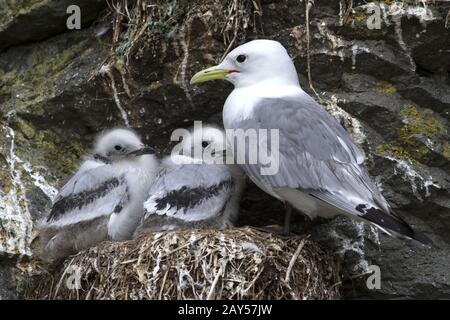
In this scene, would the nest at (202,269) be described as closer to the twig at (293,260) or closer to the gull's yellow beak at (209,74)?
the twig at (293,260)

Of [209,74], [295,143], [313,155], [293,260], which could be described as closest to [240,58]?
[209,74]

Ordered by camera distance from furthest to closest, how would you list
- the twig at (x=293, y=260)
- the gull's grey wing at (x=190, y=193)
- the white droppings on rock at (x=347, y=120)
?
the white droppings on rock at (x=347, y=120), the gull's grey wing at (x=190, y=193), the twig at (x=293, y=260)

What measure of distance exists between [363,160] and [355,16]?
35.6 inches

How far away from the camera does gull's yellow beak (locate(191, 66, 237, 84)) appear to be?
5348 millimetres

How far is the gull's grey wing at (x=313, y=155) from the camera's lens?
189 inches

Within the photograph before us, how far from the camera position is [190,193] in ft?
17.0

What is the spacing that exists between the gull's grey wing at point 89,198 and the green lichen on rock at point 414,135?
4.80ft

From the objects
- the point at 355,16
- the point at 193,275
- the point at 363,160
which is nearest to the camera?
the point at 193,275

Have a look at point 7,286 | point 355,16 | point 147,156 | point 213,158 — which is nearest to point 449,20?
point 355,16

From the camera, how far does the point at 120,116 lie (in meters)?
5.77

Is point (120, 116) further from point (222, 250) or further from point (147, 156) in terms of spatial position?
point (222, 250)

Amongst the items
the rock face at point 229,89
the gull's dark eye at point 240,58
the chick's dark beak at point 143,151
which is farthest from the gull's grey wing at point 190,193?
the gull's dark eye at point 240,58

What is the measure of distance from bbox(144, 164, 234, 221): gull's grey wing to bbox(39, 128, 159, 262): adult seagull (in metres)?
0.17

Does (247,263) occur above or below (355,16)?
below
